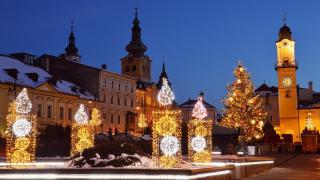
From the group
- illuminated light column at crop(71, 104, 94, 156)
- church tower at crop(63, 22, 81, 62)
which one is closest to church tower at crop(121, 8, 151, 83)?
church tower at crop(63, 22, 81, 62)

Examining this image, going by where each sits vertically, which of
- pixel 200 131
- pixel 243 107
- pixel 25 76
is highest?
pixel 25 76

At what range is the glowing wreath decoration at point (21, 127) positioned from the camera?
20484 millimetres

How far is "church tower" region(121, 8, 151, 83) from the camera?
345 ft

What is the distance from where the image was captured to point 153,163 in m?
20.4

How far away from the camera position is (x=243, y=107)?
4025 cm

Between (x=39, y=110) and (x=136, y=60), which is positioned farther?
(x=136, y=60)

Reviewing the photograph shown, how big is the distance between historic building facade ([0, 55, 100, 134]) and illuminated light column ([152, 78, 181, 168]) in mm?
34400

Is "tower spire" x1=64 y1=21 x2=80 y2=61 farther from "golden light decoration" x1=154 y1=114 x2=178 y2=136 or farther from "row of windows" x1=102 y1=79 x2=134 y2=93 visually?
"golden light decoration" x1=154 y1=114 x2=178 y2=136

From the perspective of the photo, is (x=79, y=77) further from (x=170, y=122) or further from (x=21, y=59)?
(x=170, y=122)

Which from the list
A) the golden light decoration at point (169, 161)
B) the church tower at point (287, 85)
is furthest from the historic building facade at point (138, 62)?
the golden light decoration at point (169, 161)

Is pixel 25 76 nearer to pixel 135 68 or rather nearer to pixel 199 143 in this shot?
pixel 199 143

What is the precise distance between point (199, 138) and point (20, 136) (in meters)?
7.68

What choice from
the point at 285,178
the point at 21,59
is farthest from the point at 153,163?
the point at 21,59

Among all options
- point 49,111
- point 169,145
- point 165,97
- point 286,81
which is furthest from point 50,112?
point 169,145
